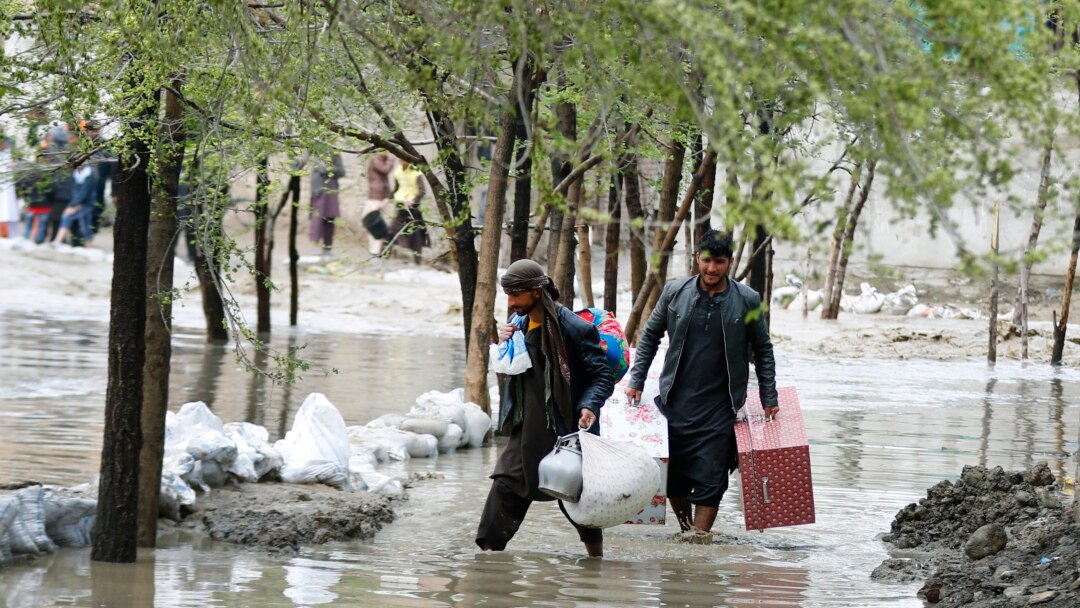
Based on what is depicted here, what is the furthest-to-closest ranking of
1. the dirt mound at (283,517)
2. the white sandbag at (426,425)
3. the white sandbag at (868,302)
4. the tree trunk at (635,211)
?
the white sandbag at (868,302) → the tree trunk at (635,211) → the white sandbag at (426,425) → the dirt mound at (283,517)

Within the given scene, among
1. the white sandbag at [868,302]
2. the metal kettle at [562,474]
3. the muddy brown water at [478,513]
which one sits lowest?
the muddy brown water at [478,513]

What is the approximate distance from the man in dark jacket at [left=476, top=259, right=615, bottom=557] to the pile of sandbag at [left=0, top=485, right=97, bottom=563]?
194cm

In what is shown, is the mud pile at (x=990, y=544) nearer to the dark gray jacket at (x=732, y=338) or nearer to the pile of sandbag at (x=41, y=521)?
the dark gray jacket at (x=732, y=338)

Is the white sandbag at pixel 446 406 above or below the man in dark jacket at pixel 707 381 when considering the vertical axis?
below

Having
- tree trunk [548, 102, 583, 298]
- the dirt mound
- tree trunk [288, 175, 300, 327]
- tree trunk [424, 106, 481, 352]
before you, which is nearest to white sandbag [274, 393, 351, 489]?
the dirt mound

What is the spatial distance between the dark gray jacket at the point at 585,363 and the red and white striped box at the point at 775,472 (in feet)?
3.12

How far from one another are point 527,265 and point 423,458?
14.1 feet

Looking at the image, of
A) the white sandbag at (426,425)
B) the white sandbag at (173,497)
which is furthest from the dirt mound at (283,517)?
the white sandbag at (426,425)

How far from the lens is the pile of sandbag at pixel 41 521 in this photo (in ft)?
23.8

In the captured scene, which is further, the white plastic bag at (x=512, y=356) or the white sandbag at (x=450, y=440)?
the white sandbag at (x=450, y=440)

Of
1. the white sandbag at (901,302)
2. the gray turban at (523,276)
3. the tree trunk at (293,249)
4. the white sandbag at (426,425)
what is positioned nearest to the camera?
the gray turban at (523,276)

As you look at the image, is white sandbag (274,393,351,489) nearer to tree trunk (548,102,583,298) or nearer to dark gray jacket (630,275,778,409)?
dark gray jacket (630,275,778,409)

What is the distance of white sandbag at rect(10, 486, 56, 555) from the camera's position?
729 centimetres

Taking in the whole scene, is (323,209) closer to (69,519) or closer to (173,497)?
(173,497)
